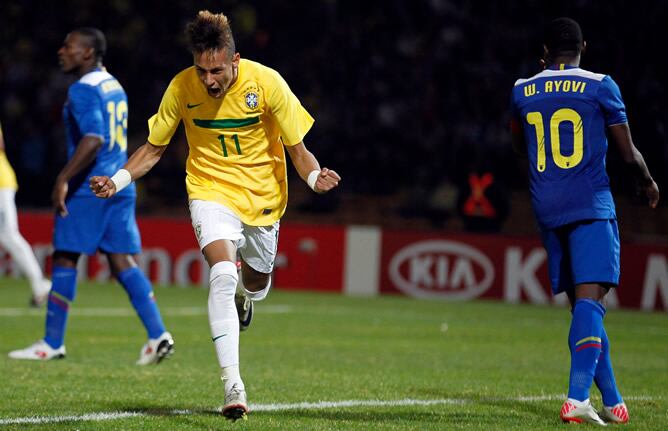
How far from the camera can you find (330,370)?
28.6 ft

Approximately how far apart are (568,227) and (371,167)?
13.6 m

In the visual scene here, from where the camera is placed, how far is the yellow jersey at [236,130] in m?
6.38

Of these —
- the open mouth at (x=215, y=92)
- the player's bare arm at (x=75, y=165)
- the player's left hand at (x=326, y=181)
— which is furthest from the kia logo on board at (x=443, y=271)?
the open mouth at (x=215, y=92)

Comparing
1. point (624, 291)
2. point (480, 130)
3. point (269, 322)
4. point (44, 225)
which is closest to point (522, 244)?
point (624, 291)

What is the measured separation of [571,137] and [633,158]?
364mm

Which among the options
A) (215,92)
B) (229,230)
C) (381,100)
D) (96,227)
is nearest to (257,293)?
(229,230)

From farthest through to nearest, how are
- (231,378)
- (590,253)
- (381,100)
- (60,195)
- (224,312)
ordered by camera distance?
(381,100), (60,195), (590,253), (224,312), (231,378)

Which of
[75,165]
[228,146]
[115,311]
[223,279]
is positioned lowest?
[115,311]

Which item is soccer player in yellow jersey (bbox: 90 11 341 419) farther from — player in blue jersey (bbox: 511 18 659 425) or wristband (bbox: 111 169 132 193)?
player in blue jersey (bbox: 511 18 659 425)

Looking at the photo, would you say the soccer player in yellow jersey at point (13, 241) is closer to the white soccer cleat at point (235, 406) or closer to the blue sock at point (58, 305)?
the blue sock at point (58, 305)

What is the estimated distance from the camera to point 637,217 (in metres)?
17.9

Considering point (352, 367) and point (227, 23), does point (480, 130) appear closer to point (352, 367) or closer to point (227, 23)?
point (352, 367)

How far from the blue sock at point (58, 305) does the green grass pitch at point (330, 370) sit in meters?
0.23

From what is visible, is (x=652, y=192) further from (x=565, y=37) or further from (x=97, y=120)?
(x=97, y=120)
